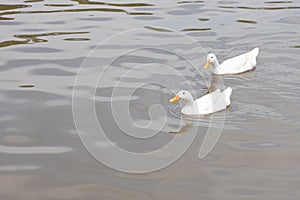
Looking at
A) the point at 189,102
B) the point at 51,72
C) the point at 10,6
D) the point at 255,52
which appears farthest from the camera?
the point at 10,6

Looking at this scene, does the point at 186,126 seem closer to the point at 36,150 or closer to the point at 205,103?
the point at 205,103

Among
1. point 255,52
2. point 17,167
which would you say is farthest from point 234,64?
point 17,167

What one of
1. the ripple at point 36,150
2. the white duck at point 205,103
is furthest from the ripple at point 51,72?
the ripple at point 36,150

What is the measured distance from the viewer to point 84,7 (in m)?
11.6

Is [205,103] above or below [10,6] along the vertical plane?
below

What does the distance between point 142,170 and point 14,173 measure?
4.04 feet

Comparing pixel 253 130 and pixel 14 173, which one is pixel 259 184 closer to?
pixel 253 130

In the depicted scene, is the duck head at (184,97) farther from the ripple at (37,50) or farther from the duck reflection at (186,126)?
the ripple at (37,50)

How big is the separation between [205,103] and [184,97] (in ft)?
0.88

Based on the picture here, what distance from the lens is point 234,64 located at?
26.1 ft

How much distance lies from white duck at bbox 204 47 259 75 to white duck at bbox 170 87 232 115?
54.2 inches

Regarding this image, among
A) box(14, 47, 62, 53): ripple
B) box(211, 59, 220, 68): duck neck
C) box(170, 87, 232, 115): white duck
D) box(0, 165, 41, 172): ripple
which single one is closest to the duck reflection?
box(170, 87, 232, 115): white duck

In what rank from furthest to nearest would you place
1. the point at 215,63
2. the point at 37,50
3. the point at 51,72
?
the point at 37,50 → the point at 215,63 → the point at 51,72

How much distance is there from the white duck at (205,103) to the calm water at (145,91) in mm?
120
